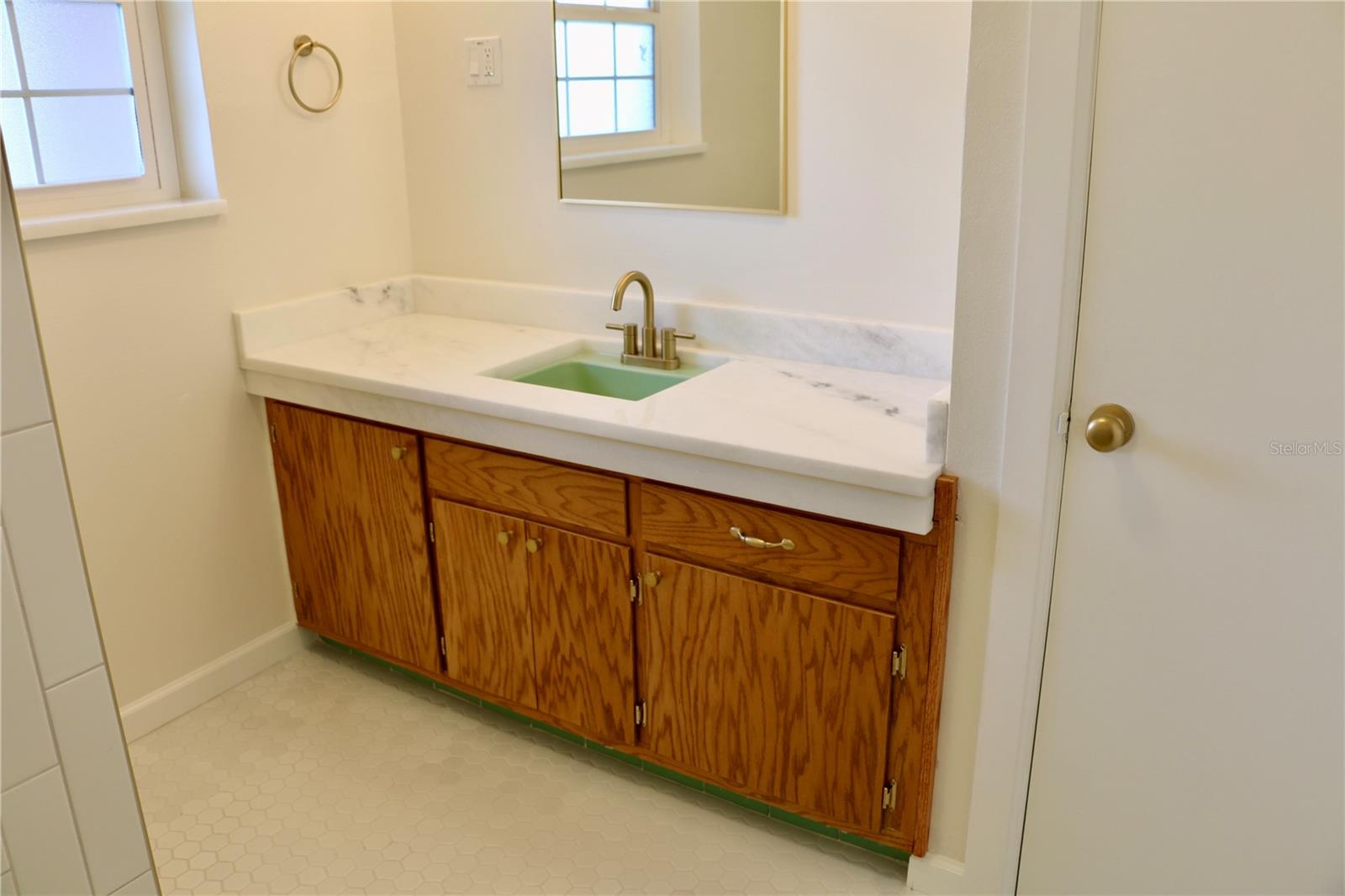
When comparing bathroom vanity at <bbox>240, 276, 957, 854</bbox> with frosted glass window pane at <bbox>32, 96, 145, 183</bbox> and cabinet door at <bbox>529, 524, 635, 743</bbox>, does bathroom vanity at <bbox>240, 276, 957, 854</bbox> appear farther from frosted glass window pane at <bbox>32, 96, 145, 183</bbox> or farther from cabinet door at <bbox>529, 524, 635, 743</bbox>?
frosted glass window pane at <bbox>32, 96, 145, 183</bbox>

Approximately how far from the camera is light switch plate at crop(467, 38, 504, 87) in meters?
2.61

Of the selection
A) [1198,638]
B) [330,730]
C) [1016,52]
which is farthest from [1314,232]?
[330,730]

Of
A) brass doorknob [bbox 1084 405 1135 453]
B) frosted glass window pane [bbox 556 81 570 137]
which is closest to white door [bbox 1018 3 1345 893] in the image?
brass doorknob [bbox 1084 405 1135 453]

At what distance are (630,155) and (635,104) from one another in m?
0.11

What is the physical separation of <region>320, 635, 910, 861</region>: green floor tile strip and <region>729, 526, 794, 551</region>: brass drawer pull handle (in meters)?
0.58

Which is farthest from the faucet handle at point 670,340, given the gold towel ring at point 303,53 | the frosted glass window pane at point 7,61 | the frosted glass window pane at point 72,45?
the frosted glass window pane at point 7,61

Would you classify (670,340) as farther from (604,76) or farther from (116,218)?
(116,218)

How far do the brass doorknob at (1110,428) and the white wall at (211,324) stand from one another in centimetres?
195

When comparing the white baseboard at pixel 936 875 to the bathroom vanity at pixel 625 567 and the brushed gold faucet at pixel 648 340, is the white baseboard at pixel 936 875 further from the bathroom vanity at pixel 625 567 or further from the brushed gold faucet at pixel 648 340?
the brushed gold faucet at pixel 648 340

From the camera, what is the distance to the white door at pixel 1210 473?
138cm

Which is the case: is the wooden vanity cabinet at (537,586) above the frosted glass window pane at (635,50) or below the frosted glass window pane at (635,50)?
below

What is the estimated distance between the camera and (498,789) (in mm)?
2281

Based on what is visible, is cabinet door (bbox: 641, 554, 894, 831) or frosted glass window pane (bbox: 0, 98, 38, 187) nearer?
cabinet door (bbox: 641, 554, 894, 831)

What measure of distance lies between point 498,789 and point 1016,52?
68.3 inches
